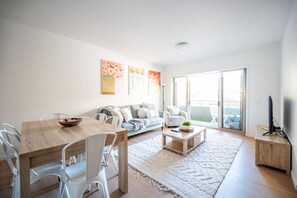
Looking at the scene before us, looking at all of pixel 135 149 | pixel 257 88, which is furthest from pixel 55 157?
pixel 257 88

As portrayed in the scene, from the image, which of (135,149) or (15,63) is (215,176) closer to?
(135,149)

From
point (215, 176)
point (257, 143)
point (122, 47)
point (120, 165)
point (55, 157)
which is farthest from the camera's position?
point (122, 47)

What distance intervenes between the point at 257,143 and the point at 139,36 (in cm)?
306

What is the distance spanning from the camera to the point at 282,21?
91.7 inches

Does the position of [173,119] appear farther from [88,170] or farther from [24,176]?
[24,176]

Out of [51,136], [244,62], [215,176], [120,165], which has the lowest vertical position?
[215,176]

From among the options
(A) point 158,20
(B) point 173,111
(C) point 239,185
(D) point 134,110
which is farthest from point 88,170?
(B) point 173,111

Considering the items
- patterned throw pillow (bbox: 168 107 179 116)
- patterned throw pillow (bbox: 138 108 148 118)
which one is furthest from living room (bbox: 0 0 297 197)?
patterned throw pillow (bbox: 168 107 179 116)

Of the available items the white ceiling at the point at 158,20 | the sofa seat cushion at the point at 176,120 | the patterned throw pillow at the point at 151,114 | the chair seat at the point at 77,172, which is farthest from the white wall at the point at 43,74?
the sofa seat cushion at the point at 176,120

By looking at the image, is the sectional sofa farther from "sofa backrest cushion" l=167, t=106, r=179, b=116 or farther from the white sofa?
"sofa backrest cushion" l=167, t=106, r=179, b=116

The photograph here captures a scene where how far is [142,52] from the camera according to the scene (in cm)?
399

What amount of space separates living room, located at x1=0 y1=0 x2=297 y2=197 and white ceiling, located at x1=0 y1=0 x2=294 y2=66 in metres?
Answer: 0.02

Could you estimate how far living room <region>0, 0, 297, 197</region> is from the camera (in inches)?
73.7

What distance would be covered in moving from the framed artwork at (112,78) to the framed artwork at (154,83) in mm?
1327
